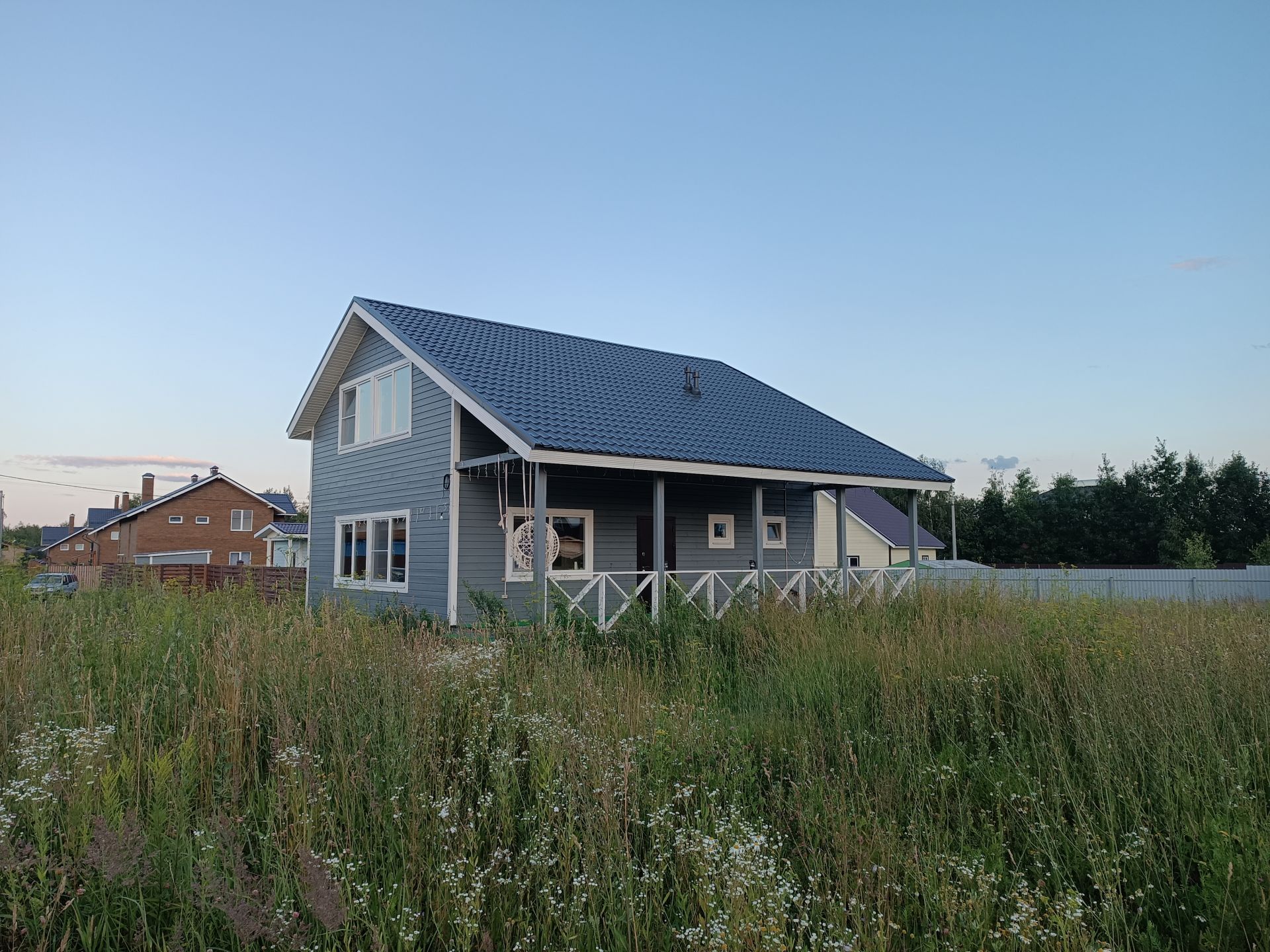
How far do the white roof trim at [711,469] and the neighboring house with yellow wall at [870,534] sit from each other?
1837cm

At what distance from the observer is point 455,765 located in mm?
3902

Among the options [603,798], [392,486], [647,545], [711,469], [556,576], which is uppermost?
[711,469]

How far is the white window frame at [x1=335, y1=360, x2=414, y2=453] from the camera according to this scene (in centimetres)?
1316

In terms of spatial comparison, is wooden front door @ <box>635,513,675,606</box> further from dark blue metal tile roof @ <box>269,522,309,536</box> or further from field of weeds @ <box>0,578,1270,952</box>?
dark blue metal tile roof @ <box>269,522,309,536</box>

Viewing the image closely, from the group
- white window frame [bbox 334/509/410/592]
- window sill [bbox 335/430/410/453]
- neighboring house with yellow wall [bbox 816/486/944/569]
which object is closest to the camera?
white window frame [bbox 334/509/410/592]

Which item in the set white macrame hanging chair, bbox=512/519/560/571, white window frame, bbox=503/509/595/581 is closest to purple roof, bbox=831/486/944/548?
white window frame, bbox=503/509/595/581

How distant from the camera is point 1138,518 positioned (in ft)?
127

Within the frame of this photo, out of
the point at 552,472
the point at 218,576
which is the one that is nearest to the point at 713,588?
the point at 552,472

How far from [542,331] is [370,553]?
20.5ft

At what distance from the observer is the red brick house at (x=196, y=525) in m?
43.8

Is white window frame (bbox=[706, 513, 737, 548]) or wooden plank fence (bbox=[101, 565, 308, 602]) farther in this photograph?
white window frame (bbox=[706, 513, 737, 548])

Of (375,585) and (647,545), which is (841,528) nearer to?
(647,545)

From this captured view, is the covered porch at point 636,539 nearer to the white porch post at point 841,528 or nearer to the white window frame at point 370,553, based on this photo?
the white porch post at point 841,528

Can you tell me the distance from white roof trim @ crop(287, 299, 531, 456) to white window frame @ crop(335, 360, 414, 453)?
45 cm
